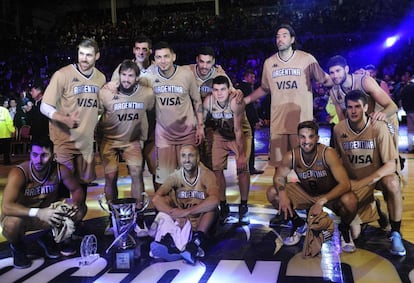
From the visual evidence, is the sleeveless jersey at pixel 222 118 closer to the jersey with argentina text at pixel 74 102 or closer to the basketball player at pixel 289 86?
the basketball player at pixel 289 86

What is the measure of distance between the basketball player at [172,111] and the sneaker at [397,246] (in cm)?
177

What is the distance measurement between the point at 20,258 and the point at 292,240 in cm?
205

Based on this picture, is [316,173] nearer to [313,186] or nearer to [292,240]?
[313,186]

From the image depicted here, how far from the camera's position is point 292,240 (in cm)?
365

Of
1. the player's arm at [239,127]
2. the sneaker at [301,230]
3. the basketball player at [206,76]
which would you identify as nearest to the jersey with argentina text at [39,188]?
the basketball player at [206,76]

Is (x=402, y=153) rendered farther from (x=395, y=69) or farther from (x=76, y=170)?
(x=76, y=170)

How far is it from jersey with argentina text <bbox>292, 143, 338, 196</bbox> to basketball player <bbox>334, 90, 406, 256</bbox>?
0.66ft

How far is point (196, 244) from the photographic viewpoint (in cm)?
327

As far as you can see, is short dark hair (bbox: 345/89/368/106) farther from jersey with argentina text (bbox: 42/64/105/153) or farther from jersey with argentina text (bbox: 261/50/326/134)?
A: jersey with argentina text (bbox: 42/64/105/153)

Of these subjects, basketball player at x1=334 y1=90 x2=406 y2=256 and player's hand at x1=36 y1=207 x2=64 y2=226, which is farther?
basketball player at x1=334 y1=90 x2=406 y2=256

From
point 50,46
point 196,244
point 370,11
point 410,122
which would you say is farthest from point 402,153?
point 50,46

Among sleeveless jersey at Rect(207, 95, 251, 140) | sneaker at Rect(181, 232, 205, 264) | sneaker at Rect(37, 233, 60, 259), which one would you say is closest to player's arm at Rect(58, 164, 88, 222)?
sneaker at Rect(37, 233, 60, 259)

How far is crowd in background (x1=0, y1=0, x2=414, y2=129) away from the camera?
15.4 m

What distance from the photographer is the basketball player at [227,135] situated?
14.0ft
